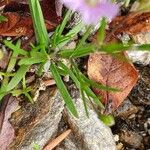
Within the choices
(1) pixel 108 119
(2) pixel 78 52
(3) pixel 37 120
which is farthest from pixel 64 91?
(1) pixel 108 119

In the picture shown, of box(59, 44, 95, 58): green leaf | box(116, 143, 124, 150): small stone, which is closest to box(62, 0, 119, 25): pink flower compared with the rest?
box(59, 44, 95, 58): green leaf

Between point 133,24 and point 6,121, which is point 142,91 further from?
point 6,121

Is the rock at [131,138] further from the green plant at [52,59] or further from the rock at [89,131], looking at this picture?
the green plant at [52,59]

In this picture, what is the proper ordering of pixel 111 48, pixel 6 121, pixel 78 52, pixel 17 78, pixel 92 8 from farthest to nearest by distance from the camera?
pixel 6 121
pixel 17 78
pixel 78 52
pixel 111 48
pixel 92 8

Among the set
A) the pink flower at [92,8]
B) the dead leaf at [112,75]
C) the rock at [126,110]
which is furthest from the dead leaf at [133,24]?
the pink flower at [92,8]

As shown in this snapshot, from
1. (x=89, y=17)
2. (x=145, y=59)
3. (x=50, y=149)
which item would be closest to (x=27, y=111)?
(x=50, y=149)

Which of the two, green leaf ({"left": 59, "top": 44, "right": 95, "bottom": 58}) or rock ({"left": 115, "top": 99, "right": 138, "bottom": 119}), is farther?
rock ({"left": 115, "top": 99, "right": 138, "bottom": 119})

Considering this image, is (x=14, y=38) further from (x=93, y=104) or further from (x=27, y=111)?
(x=93, y=104)

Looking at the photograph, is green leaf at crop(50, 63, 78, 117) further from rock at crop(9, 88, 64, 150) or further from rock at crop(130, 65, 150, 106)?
rock at crop(130, 65, 150, 106)
